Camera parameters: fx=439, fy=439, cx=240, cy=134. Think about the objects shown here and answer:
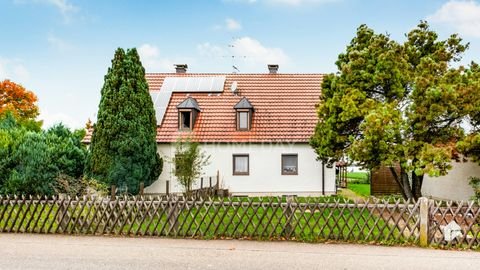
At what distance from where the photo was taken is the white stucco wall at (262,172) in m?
22.7

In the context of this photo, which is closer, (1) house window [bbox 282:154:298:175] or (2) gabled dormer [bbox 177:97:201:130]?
(1) house window [bbox 282:154:298:175]

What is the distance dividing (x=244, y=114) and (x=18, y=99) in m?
36.6

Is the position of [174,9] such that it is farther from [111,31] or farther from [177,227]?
[177,227]

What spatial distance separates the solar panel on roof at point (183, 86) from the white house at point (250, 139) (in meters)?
0.10

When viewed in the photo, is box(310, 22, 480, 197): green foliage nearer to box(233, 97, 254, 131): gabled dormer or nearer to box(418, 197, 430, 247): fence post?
box(418, 197, 430, 247): fence post

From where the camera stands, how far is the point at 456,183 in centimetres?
1989

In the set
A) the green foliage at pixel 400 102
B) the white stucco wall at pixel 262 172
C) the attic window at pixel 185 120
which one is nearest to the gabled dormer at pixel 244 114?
the white stucco wall at pixel 262 172

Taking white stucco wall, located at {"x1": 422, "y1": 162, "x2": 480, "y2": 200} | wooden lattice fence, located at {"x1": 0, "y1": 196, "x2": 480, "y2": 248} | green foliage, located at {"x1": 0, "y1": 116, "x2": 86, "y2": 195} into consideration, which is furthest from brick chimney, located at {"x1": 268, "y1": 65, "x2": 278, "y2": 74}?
wooden lattice fence, located at {"x1": 0, "y1": 196, "x2": 480, "y2": 248}

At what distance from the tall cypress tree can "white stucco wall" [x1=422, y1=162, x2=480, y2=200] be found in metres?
13.8

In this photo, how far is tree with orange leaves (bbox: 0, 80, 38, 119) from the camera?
48.4m

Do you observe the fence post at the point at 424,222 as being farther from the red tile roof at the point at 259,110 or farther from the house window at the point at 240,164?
the house window at the point at 240,164

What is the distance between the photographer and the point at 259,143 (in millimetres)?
22766

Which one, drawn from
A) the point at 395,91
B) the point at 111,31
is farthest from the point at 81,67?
the point at 395,91

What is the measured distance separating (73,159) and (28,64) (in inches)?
224
